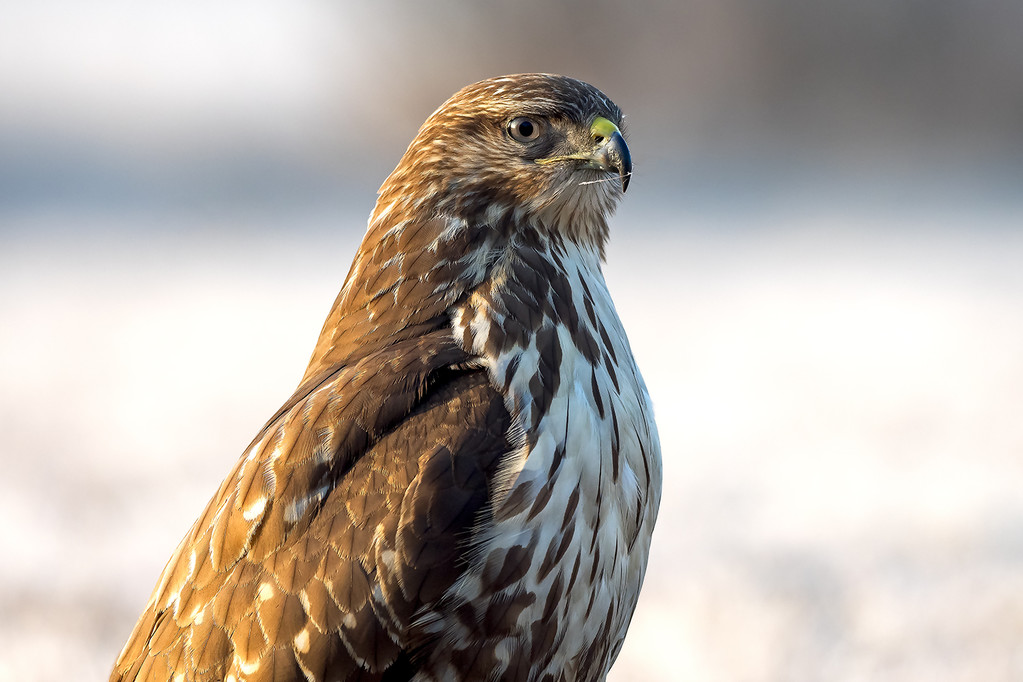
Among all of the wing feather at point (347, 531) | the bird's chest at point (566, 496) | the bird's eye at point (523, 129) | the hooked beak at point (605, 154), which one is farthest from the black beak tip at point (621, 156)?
the wing feather at point (347, 531)

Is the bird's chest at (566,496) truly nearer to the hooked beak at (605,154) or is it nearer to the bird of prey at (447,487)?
the bird of prey at (447,487)

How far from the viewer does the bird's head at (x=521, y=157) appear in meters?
3.37

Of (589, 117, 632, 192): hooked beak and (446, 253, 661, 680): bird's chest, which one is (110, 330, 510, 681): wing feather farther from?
(589, 117, 632, 192): hooked beak

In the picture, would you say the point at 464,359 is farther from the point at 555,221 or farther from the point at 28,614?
the point at 28,614

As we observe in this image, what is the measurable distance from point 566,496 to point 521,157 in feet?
3.25

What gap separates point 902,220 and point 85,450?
1465 centimetres

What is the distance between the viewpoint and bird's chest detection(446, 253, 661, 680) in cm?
290

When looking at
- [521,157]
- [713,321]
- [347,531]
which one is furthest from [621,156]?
[713,321]

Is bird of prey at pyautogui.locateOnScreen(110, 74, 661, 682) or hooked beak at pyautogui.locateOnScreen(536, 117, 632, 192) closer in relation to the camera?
bird of prey at pyautogui.locateOnScreen(110, 74, 661, 682)

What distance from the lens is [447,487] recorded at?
2875 millimetres

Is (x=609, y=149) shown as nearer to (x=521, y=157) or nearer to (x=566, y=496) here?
(x=521, y=157)

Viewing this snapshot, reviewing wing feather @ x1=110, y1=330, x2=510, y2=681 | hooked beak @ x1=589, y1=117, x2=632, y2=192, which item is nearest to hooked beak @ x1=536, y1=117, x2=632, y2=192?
hooked beak @ x1=589, y1=117, x2=632, y2=192

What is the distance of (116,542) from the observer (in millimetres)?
6266


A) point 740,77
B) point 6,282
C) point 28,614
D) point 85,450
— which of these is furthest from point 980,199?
point 28,614
